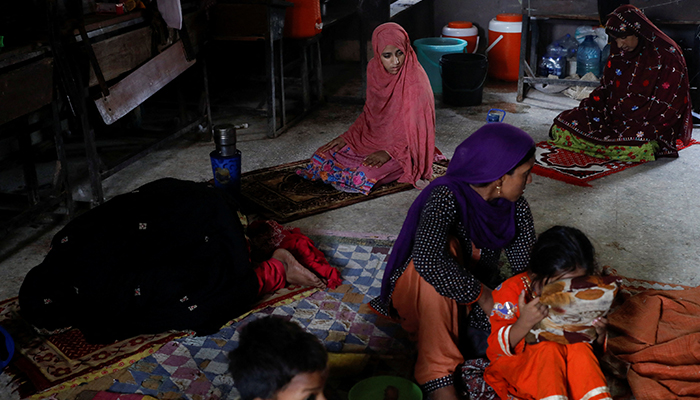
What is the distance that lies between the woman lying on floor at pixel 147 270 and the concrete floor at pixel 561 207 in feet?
2.08

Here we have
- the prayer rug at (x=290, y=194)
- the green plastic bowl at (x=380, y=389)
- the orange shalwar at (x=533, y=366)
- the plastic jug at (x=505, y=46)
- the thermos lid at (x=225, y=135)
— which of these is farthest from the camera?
the plastic jug at (x=505, y=46)

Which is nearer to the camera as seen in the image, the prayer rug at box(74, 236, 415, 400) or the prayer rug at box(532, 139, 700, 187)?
the prayer rug at box(74, 236, 415, 400)

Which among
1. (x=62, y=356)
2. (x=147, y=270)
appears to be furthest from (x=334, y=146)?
(x=62, y=356)

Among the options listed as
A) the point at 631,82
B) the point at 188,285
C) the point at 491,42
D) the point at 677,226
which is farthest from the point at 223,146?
the point at 491,42

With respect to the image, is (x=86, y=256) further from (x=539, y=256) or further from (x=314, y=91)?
(x=314, y=91)

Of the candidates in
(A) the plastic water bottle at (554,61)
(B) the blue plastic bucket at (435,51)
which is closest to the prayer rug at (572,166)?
(A) the plastic water bottle at (554,61)

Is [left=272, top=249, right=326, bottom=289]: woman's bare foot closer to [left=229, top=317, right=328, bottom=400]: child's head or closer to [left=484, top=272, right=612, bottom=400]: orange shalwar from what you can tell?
[left=484, top=272, right=612, bottom=400]: orange shalwar

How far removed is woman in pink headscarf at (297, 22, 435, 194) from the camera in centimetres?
405

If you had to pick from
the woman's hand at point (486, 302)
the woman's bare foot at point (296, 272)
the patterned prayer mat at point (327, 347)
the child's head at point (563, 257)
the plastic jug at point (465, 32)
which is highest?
the plastic jug at point (465, 32)

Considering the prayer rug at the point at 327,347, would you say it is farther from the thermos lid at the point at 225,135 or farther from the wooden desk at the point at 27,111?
the wooden desk at the point at 27,111

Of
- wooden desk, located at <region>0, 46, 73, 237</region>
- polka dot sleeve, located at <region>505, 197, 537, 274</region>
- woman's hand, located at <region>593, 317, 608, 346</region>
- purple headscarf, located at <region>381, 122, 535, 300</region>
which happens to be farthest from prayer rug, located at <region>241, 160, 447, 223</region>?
woman's hand, located at <region>593, 317, 608, 346</region>

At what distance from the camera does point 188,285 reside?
2.52 metres

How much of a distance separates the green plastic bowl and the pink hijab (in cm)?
222

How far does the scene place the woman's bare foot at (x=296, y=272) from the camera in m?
2.84
